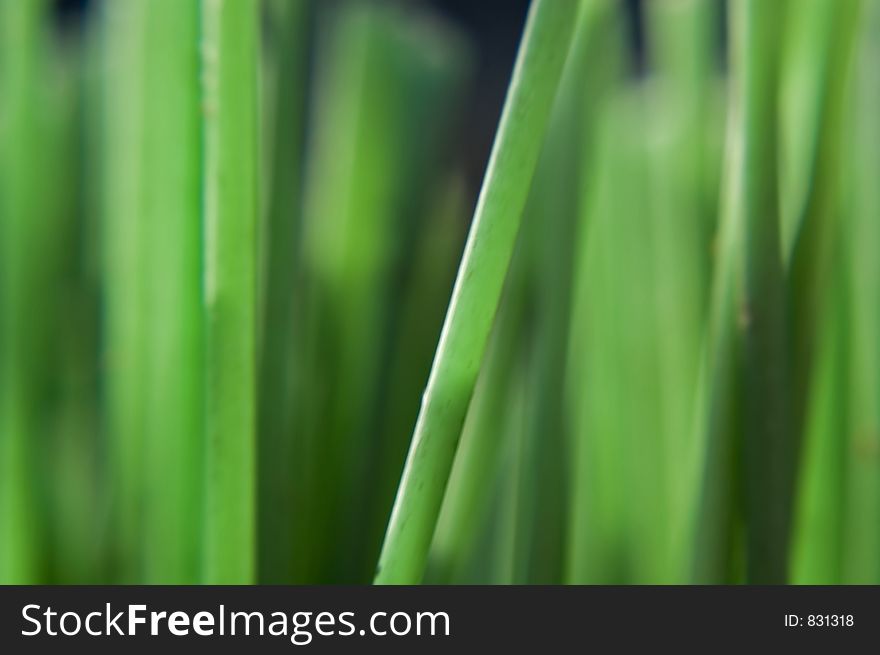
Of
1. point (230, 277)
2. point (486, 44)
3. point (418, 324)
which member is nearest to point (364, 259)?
point (418, 324)

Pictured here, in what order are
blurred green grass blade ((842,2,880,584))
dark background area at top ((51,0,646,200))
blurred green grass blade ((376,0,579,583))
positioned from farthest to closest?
dark background area at top ((51,0,646,200)) < blurred green grass blade ((842,2,880,584)) < blurred green grass blade ((376,0,579,583))

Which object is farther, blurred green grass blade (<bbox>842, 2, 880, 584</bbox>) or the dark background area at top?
the dark background area at top

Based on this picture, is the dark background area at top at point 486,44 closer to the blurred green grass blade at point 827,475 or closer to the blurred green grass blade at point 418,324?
the blurred green grass blade at point 418,324

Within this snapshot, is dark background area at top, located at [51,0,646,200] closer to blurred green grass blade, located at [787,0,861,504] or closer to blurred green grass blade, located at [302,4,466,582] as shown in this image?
blurred green grass blade, located at [302,4,466,582]

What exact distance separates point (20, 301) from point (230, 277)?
0.33 feet

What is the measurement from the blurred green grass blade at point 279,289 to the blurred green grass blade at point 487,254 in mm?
54

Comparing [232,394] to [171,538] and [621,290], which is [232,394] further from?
[621,290]

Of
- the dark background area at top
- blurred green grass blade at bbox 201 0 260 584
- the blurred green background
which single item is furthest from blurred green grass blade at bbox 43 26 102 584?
the dark background area at top

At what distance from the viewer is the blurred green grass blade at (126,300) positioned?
0.67ft

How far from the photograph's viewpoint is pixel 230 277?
0.44 feet

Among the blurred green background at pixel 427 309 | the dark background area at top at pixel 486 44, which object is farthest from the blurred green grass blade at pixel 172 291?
the dark background area at top at pixel 486 44

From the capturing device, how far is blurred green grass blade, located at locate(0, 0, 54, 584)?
0.69 feet

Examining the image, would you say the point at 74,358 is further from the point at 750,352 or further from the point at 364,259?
the point at 750,352

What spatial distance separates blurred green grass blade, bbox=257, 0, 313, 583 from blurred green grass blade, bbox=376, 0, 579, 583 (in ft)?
0.18
